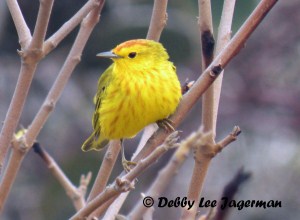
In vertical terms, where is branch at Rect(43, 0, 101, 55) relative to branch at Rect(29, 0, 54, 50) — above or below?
above

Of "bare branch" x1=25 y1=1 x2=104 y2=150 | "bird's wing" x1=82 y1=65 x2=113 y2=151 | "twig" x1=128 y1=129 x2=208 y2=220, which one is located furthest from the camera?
"bird's wing" x1=82 y1=65 x2=113 y2=151

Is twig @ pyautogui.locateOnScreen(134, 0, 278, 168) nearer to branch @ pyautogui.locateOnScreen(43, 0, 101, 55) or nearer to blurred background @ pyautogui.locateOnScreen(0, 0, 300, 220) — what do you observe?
branch @ pyautogui.locateOnScreen(43, 0, 101, 55)

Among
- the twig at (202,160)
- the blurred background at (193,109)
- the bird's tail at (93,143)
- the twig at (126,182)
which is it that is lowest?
the twig at (126,182)

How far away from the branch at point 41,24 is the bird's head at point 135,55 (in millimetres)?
1231

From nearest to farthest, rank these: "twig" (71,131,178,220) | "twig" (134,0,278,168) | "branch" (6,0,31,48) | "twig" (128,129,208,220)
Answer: "twig" (128,129,208,220) → "twig" (71,131,178,220) → "twig" (134,0,278,168) → "branch" (6,0,31,48)

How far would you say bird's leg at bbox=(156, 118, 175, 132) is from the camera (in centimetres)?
260

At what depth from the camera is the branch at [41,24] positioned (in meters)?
2.08

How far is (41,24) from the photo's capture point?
2107 mm

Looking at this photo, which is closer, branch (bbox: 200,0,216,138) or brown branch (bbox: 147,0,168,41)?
branch (bbox: 200,0,216,138)

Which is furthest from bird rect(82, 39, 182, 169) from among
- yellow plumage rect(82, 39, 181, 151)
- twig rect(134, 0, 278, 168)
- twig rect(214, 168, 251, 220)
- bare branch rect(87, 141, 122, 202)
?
twig rect(214, 168, 251, 220)

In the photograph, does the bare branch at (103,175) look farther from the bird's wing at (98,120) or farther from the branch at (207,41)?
the bird's wing at (98,120)

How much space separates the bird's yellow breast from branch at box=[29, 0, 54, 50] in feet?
3.24

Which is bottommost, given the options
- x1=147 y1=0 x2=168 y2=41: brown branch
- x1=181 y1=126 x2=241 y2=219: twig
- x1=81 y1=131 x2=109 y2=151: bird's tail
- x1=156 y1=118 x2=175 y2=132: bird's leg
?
x1=181 y1=126 x2=241 y2=219: twig

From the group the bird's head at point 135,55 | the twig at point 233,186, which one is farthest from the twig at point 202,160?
the bird's head at point 135,55
